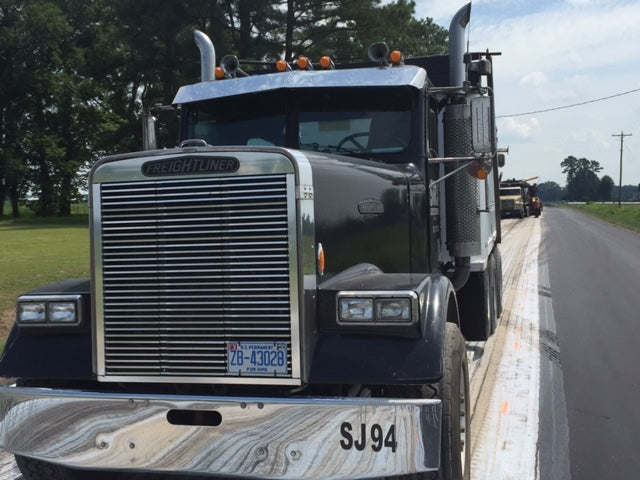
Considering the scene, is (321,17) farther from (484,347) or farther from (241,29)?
(484,347)

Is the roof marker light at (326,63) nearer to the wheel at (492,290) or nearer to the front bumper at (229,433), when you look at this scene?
the wheel at (492,290)

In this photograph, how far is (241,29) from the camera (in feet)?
110

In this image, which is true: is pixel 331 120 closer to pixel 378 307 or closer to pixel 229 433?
pixel 378 307

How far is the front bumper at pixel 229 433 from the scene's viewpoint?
3215 millimetres

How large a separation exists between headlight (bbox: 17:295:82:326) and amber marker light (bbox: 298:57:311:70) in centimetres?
265

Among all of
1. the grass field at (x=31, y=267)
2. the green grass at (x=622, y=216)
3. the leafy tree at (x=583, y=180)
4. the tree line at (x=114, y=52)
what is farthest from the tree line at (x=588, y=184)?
the grass field at (x=31, y=267)

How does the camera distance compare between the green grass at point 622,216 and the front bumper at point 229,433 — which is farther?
the green grass at point 622,216

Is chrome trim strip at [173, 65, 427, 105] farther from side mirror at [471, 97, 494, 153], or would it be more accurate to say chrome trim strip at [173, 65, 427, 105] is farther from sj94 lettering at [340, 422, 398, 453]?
sj94 lettering at [340, 422, 398, 453]

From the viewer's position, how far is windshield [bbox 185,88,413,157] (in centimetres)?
513

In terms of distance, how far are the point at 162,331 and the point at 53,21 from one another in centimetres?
5329

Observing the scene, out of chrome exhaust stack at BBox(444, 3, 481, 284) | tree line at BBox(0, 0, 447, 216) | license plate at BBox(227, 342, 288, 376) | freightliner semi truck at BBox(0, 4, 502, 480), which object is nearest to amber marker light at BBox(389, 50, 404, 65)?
chrome exhaust stack at BBox(444, 3, 481, 284)

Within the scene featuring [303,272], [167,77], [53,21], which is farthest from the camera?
[53,21]

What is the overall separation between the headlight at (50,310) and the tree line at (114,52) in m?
28.5

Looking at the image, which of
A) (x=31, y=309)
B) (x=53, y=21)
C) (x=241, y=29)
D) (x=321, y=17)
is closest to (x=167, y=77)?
(x=241, y=29)
